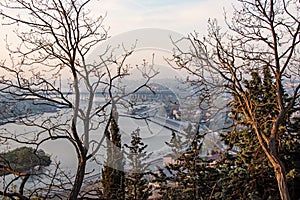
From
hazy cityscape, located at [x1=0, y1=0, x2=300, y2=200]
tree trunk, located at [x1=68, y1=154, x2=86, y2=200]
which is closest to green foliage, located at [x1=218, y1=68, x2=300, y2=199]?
hazy cityscape, located at [x1=0, y1=0, x2=300, y2=200]

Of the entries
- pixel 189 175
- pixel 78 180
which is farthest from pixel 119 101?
pixel 189 175

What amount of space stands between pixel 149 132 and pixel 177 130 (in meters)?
0.43

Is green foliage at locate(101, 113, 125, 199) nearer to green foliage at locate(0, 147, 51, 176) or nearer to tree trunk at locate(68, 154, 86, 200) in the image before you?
tree trunk at locate(68, 154, 86, 200)

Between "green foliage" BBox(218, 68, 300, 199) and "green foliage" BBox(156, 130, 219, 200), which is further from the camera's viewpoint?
"green foliage" BBox(156, 130, 219, 200)

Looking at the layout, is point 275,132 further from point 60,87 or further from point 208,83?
point 60,87

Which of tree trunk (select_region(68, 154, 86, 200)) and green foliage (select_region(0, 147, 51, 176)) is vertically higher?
green foliage (select_region(0, 147, 51, 176))

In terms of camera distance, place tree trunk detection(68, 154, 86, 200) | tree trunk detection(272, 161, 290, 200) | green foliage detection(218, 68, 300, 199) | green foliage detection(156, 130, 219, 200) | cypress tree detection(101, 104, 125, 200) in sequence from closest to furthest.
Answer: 1. tree trunk detection(68, 154, 86, 200)
2. tree trunk detection(272, 161, 290, 200)
3. cypress tree detection(101, 104, 125, 200)
4. green foliage detection(218, 68, 300, 199)
5. green foliage detection(156, 130, 219, 200)

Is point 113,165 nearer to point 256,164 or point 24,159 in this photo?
point 24,159

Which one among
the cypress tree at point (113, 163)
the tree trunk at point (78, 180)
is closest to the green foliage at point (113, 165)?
the cypress tree at point (113, 163)

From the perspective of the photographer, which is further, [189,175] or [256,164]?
[189,175]

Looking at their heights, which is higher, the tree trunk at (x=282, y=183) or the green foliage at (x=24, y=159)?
the green foliage at (x=24, y=159)

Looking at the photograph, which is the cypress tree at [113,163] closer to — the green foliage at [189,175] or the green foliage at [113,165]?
the green foliage at [113,165]

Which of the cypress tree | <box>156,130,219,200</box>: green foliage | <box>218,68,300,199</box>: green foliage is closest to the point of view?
the cypress tree

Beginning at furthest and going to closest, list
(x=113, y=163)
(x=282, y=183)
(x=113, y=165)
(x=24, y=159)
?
(x=113, y=165), (x=113, y=163), (x=24, y=159), (x=282, y=183)
